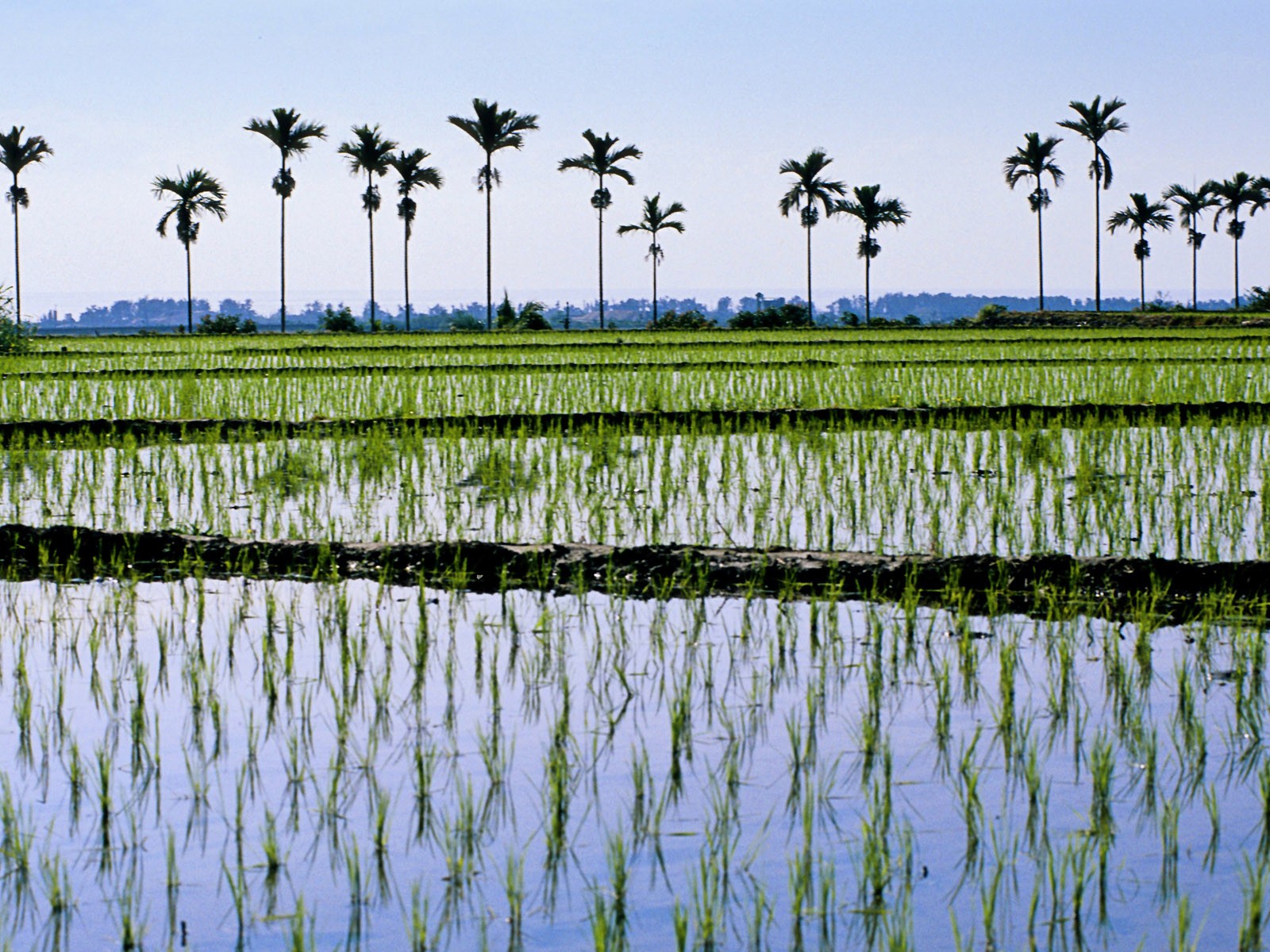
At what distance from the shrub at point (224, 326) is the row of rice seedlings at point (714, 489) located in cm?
2619

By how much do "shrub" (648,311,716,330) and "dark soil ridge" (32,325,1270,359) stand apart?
7137 millimetres

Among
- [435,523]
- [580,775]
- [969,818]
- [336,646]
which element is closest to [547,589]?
[336,646]

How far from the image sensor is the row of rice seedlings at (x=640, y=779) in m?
2.38

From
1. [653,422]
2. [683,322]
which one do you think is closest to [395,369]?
[653,422]

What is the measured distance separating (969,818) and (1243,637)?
1.66 m

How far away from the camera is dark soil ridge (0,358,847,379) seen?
47.4ft

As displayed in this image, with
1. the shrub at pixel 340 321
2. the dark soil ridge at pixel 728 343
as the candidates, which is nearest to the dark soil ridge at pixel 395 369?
the dark soil ridge at pixel 728 343

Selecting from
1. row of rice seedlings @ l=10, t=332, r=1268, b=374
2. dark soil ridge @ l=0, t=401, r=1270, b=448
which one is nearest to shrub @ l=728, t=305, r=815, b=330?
row of rice seedlings @ l=10, t=332, r=1268, b=374

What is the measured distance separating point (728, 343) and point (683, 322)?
42.5 ft

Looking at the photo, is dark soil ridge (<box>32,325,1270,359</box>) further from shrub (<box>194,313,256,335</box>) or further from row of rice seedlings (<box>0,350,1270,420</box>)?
shrub (<box>194,313,256,335</box>)

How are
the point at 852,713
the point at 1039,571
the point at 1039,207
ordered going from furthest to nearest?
the point at 1039,207, the point at 1039,571, the point at 852,713

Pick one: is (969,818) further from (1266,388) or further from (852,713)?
(1266,388)

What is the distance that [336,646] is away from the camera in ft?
13.7

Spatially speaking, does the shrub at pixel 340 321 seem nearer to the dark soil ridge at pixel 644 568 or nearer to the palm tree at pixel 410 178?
the palm tree at pixel 410 178
